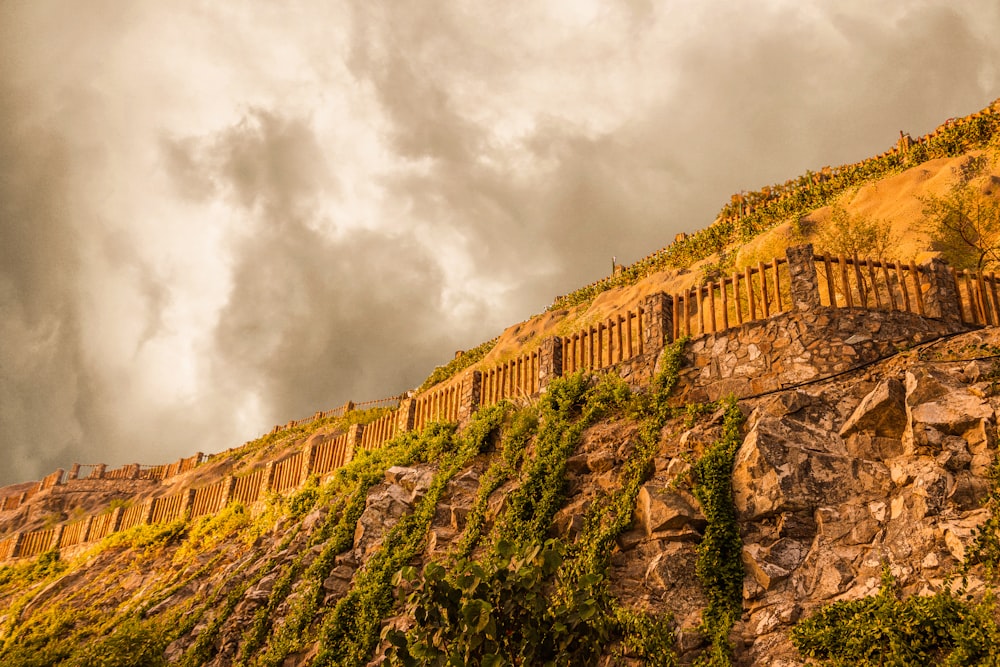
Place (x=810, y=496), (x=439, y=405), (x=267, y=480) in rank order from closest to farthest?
(x=810, y=496) < (x=439, y=405) < (x=267, y=480)

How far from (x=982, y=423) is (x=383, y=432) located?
1393 centimetres

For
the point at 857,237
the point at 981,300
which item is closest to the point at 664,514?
the point at 981,300

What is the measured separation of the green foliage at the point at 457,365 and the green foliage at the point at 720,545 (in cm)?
2335

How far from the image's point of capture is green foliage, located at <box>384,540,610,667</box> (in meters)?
5.33

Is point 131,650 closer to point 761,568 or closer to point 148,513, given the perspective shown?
point 761,568

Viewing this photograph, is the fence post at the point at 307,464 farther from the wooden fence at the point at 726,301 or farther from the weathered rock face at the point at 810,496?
the wooden fence at the point at 726,301

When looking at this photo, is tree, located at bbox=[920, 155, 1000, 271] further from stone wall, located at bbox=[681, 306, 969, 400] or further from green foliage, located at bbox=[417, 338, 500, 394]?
green foliage, located at bbox=[417, 338, 500, 394]

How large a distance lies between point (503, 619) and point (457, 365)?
28649 millimetres

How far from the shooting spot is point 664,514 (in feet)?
28.7

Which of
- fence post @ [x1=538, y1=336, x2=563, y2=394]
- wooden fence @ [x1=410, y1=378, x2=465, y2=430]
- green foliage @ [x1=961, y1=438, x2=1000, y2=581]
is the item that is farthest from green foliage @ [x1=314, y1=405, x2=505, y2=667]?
green foliage @ [x1=961, y1=438, x2=1000, y2=581]

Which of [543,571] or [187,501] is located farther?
[187,501]

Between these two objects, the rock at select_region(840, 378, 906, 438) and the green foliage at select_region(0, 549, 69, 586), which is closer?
the rock at select_region(840, 378, 906, 438)

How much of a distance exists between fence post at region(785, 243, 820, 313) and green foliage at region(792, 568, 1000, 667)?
4.85m

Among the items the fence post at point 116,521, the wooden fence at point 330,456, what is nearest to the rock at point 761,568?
the wooden fence at point 330,456
